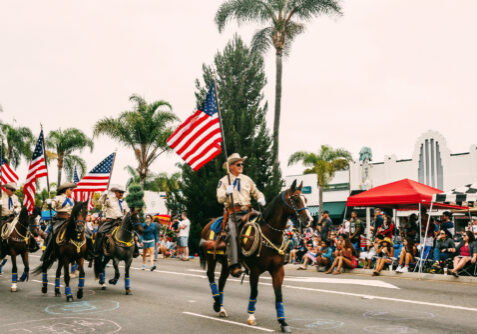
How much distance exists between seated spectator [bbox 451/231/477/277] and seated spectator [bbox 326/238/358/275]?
136 inches

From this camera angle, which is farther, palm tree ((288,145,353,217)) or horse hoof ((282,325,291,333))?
palm tree ((288,145,353,217))

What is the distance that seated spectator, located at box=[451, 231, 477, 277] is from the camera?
1375 cm

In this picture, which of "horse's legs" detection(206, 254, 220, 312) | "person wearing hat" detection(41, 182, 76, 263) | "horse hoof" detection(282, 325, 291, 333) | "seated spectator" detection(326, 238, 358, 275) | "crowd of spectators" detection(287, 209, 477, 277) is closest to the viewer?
"horse hoof" detection(282, 325, 291, 333)

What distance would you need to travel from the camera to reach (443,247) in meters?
14.7

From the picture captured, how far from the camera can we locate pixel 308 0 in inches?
1035

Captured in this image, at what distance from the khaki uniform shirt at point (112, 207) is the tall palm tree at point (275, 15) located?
15548mm

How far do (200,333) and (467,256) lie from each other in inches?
395

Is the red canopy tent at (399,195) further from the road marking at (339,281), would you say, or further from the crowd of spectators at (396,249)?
the road marking at (339,281)

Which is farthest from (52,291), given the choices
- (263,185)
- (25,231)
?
(263,185)

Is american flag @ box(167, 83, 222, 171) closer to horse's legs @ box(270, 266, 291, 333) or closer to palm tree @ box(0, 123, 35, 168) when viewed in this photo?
horse's legs @ box(270, 266, 291, 333)

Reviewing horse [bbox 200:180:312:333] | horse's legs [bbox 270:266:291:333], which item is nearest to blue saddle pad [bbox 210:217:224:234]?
horse [bbox 200:180:312:333]

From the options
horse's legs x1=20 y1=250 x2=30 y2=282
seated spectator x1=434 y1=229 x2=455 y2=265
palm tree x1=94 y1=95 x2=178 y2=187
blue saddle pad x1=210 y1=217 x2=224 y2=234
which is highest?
palm tree x1=94 y1=95 x2=178 y2=187

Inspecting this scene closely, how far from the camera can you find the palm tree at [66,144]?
42219 millimetres

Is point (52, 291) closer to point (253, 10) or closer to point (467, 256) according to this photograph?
point (467, 256)
